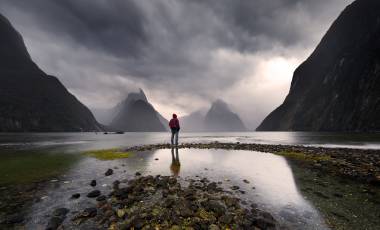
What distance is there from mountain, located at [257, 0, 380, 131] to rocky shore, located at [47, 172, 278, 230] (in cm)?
13508

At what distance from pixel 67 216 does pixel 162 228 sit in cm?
403

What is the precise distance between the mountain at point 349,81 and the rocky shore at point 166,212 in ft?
443

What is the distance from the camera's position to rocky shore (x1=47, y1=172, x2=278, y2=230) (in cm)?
689

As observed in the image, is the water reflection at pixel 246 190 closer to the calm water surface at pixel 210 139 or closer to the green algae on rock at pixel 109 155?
the green algae on rock at pixel 109 155

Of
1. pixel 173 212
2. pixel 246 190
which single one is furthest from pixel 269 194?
pixel 173 212

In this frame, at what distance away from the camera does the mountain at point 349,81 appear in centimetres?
11694

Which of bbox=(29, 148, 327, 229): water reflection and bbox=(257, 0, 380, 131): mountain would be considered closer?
bbox=(29, 148, 327, 229): water reflection

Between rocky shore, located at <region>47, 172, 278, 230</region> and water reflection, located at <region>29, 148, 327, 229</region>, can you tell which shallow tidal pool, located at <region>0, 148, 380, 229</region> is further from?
rocky shore, located at <region>47, 172, 278, 230</region>

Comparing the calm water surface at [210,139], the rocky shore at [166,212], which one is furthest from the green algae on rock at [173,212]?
the calm water surface at [210,139]

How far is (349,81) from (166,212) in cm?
17293

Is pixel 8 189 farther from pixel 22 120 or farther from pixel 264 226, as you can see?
pixel 22 120

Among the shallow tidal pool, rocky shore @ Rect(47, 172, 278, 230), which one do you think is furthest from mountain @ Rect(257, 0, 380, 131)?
rocky shore @ Rect(47, 172, 278, 230)

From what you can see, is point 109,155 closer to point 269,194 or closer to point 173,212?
point 173,212

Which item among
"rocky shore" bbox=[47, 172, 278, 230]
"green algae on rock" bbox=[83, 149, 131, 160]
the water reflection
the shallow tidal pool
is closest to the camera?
"rocky shore" bbox=[47, 172, 278, 230]
